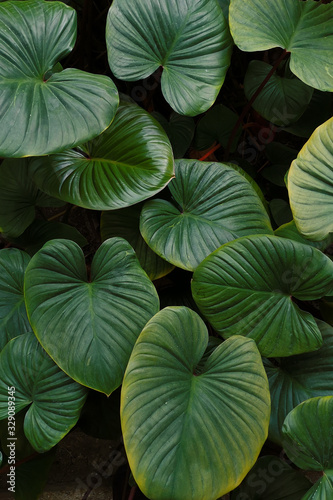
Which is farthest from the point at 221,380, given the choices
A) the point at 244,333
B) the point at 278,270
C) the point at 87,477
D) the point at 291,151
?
the point at 291,151

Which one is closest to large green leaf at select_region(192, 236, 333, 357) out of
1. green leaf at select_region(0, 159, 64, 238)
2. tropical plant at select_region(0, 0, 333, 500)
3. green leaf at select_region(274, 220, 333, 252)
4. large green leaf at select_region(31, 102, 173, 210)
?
tropical plant at select_region(0, 0, 333, 500)

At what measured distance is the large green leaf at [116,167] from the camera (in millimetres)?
944

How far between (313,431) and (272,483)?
25cm

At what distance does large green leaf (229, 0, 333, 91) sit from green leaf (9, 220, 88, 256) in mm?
574

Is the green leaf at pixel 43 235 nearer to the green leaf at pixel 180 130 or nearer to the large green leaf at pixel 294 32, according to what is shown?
the green leaf at pixel 180 130

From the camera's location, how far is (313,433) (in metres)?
0.79

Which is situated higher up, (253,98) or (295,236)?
(253,98)

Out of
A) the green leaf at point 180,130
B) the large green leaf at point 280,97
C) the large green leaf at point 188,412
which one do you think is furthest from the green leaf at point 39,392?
the large green leaf at point 280,97

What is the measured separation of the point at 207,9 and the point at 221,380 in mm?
805

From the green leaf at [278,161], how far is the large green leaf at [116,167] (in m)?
0.51

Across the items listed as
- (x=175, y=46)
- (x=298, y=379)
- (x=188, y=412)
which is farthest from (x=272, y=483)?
(x=175, y=46)

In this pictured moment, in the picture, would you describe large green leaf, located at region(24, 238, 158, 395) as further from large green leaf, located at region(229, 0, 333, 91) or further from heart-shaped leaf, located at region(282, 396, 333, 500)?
large green leaf, located at region(229, 0, 333, 91)

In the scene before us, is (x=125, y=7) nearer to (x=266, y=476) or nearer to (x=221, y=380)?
(x=221, y=380)

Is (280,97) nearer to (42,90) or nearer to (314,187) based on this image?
(314,187)
